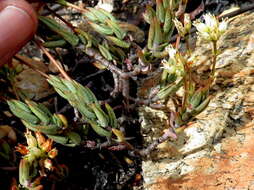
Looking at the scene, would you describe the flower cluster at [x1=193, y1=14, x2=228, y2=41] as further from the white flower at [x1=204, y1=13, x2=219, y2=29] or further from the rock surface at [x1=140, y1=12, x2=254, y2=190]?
the rock surface at [x1=140, y1=12, x2=254, y2=190]

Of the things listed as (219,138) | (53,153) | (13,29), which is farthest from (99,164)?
(13,29)

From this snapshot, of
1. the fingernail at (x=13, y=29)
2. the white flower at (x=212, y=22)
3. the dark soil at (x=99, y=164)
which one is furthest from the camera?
the dark soil at (x=99, y=164)

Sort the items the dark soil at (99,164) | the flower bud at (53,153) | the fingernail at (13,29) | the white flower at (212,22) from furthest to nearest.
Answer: the dark soil at (99,164) → the flower bud at (53,153) → the white flower at (212,22) → the fingernail at (13,29)

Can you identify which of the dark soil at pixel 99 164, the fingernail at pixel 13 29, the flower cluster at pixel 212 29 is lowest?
the dark soil at pixel 99 164

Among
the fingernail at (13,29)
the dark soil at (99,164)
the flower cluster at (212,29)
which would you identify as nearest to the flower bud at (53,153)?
the dark soil at (99,164)

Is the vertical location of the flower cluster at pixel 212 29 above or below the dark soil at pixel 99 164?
above

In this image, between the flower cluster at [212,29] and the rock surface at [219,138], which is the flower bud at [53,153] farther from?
the flower cluster at [212,29]

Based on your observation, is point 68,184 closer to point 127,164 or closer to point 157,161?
point 127,164

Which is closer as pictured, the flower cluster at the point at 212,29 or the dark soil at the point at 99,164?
the flower cluster at the point at 212,29
